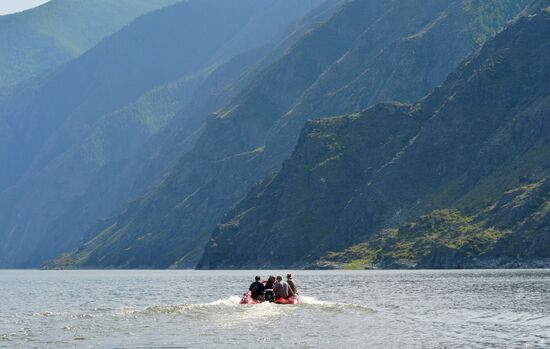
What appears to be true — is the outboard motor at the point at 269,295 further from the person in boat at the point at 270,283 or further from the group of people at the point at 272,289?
the person in boat at the point at 270,283

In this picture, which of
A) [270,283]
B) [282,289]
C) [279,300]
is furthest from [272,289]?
[279,300]

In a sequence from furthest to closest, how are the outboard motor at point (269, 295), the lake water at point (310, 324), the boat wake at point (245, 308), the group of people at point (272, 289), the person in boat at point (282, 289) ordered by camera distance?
1. the outboard motor at point (269, 295)
2. the group of people at point (272, 289)
3. the person in boat at point (282, 289)
4. the boat wake at point (245, 308)
5. the lake water at point (310, 324)

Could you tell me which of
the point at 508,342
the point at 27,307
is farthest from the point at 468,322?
the point at 27,307

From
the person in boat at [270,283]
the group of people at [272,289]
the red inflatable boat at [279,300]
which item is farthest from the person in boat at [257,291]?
the person in boat at [270,283]

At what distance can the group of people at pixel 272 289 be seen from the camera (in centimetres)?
11675

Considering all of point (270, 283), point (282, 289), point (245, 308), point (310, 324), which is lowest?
point (310, 324)

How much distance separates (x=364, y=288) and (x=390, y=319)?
6638 centimetres

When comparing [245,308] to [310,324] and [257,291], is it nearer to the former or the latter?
[257,291]

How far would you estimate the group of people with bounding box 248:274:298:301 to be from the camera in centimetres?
11675

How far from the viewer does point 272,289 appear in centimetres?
11894

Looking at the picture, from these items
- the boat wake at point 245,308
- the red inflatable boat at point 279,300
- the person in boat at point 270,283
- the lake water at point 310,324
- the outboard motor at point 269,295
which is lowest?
the lake water at point 310,324

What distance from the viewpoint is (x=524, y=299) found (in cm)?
12056

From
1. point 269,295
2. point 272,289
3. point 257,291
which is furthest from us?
point 257,291

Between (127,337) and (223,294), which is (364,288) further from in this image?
(127,337)
